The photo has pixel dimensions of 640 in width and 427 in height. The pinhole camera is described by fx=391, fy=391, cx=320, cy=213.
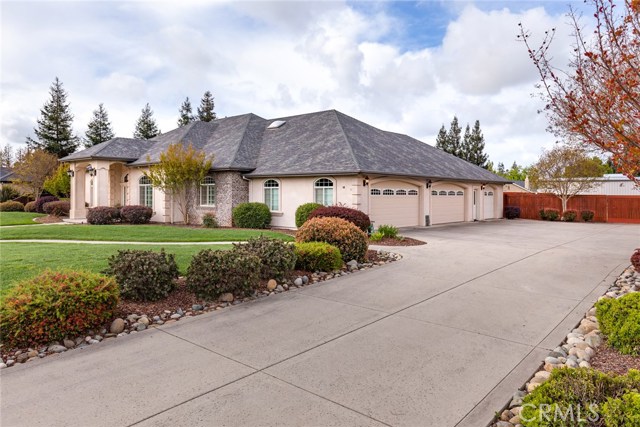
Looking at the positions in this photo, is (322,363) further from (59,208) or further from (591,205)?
(591,205)

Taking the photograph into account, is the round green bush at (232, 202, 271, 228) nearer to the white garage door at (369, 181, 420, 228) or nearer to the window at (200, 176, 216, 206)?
the window at (200, 176, 216, 206)

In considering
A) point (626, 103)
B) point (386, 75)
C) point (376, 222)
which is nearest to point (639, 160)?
point (626, 103)

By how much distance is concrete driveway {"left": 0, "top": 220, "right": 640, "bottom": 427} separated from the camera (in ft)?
11.0

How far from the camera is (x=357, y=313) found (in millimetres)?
6066

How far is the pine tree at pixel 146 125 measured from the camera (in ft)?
182

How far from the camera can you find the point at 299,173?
1773cm

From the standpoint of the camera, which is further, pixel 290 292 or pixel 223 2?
pixel 223 2

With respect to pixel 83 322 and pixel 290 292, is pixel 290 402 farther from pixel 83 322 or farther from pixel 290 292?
pixel 290 292

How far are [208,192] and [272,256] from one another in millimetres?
14067

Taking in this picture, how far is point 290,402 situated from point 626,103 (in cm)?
524

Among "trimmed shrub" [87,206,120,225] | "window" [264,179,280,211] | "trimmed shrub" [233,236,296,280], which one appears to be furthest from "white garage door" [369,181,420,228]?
"trimmed shrub" [87,206,120,225]

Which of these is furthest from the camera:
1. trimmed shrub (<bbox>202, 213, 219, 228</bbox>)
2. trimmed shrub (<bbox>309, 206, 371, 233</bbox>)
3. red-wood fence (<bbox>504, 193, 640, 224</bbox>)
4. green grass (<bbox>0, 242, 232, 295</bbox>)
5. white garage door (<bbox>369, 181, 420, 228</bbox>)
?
red-wood fence (<bbox>504, 193, 640, 224</bbox>)

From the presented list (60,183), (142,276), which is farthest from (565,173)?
(60,183)

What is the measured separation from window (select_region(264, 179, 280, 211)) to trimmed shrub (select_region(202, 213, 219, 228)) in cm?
271
